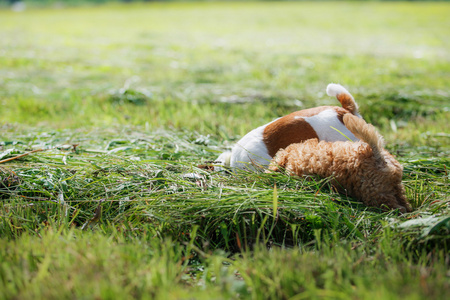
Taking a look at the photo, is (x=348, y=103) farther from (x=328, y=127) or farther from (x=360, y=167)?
(x=360, y=167)

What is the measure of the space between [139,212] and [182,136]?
1.47m

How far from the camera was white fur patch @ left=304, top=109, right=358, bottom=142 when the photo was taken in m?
2.38

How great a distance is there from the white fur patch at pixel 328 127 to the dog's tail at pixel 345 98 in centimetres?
21

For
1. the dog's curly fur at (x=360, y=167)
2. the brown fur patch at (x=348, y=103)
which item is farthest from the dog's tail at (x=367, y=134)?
the brown fur patch at (x=348, y=103)

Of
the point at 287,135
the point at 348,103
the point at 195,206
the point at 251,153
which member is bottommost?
the point at 195,206

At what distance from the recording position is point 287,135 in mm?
2398

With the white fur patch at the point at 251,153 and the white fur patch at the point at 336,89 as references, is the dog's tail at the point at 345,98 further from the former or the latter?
the white fur patch at the point at 251,153

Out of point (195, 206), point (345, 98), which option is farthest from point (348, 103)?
point (195, 206)

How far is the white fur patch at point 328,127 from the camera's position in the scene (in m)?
2.38

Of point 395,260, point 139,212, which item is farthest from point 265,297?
point 139,212

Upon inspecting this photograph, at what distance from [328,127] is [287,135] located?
0.29 meters

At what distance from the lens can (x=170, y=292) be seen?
1344 mm

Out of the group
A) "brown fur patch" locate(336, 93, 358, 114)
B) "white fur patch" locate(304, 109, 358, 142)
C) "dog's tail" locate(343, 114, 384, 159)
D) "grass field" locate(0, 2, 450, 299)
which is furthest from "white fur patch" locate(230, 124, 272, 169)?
"brown fur patch" locate(336, 93, 358, 114)

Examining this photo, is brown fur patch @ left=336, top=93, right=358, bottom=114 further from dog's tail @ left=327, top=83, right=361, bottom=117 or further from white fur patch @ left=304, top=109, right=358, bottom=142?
white fur patch @ left=304, top=109, right=358, bottom=142
